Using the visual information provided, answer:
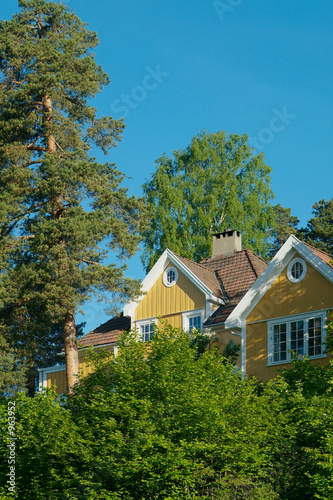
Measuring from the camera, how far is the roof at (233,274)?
103 feet

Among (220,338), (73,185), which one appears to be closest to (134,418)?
(220,338)

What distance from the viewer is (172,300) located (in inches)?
1275

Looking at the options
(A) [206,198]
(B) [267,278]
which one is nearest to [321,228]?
(A) [206,198]

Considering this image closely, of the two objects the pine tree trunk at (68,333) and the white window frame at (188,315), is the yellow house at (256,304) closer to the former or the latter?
the white window frame at (188,315)

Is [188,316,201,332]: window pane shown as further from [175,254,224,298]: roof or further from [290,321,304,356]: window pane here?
[290,321,304,356]: window pane

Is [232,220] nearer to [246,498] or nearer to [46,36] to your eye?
[46,36]

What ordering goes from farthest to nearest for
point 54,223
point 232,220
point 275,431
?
point 232,220
point 54,223
point 275,431

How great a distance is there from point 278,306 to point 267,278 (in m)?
1.10

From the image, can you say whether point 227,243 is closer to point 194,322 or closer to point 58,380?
point 194,322

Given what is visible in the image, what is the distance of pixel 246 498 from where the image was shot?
19891 mm

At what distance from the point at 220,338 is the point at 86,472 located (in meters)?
10.4

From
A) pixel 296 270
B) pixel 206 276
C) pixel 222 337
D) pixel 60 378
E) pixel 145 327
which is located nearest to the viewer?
pixel 296 270

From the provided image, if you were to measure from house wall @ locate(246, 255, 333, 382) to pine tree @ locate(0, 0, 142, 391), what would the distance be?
5.36m

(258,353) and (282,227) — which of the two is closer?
(258,353)
